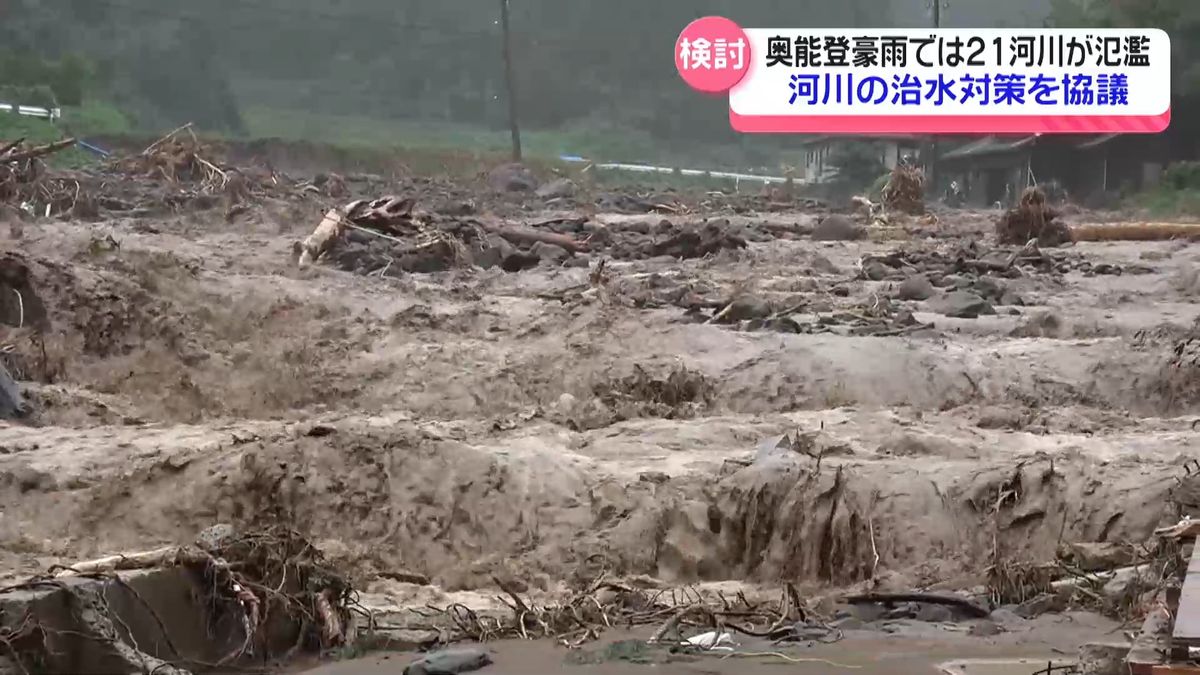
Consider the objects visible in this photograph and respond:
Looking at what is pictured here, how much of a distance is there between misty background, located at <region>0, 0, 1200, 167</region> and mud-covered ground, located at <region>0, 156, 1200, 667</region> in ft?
76.2

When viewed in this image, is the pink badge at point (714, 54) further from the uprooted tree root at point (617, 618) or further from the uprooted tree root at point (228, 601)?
the uprooted tree root at point (228, 601)

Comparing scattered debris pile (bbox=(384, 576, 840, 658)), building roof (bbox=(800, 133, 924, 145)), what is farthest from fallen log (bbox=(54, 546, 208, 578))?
building roof (bbox=(800, 133, 924, 145))

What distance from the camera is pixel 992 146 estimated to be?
1049 inches

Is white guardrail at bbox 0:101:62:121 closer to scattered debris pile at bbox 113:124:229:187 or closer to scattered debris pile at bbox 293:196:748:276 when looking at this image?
scattered debris pile at bbox 113:124:229:187

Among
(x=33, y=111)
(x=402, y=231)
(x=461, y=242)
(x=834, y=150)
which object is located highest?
(x=33, y=111)

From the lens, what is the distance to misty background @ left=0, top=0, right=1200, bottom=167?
3503 cm

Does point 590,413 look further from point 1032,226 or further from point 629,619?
point 1032,226

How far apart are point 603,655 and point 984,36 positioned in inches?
281

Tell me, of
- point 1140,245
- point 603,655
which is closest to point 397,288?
point 603,655

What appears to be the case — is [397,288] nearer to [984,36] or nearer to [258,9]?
[984,36]

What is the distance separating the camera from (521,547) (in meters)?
5.80

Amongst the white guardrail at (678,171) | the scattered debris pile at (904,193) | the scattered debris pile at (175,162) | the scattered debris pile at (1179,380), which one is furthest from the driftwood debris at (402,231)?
the white guardrail at (678,171)

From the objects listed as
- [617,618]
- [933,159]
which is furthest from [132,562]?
[933,159]
